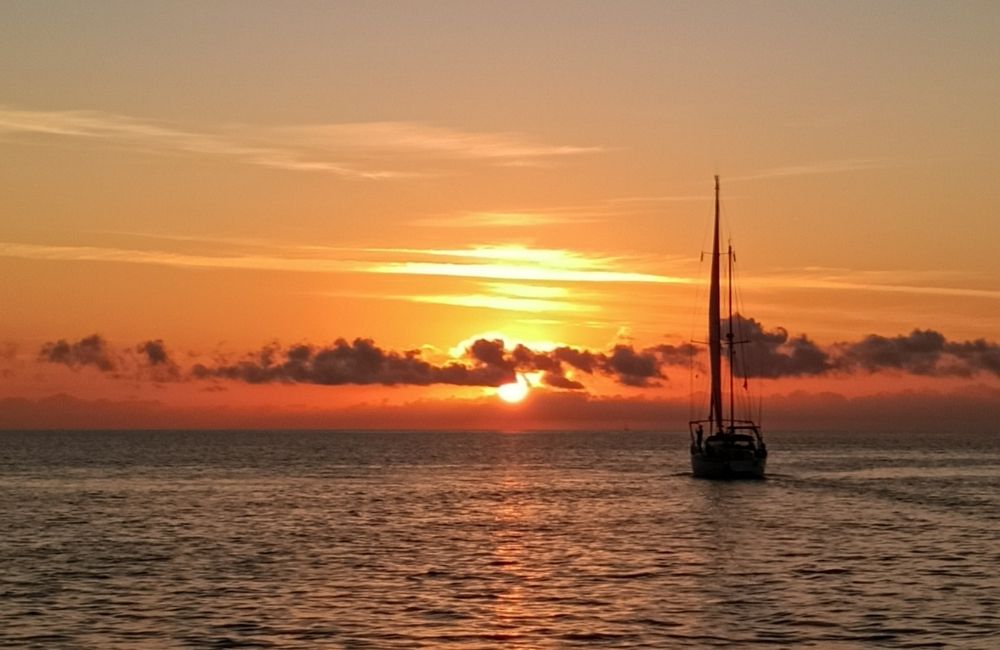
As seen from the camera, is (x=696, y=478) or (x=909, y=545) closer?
(x=909, y=545)

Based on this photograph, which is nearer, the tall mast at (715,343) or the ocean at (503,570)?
the ocean at (503,570)

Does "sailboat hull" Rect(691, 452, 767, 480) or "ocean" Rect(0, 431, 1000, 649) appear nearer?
"ocean" Rect(0, 431, 1000, 649)

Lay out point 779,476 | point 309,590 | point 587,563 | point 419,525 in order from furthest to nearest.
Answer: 1. point 779,476
2. point 419,525
3. point 587,563
4. point 309,590

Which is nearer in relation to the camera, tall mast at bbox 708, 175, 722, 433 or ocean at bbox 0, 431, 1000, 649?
ocean at bbox 0, 431, 1000, 649

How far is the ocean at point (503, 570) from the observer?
4766cm

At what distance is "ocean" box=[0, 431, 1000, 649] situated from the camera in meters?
47.7

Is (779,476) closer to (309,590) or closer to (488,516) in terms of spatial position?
(488,516)

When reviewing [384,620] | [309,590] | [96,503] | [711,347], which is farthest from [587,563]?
[711,347]

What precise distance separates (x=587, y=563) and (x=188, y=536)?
88.9ft

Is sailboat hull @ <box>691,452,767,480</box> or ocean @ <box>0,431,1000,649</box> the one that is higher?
sailboat hull @ <box>691,452,767,480</box>

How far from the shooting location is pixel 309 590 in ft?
191

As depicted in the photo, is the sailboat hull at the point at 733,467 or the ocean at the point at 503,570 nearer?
the ocean at the point at 503,570

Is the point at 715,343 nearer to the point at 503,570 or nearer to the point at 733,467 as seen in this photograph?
the point at 733,467

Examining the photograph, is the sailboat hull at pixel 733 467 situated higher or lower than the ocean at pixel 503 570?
higher
